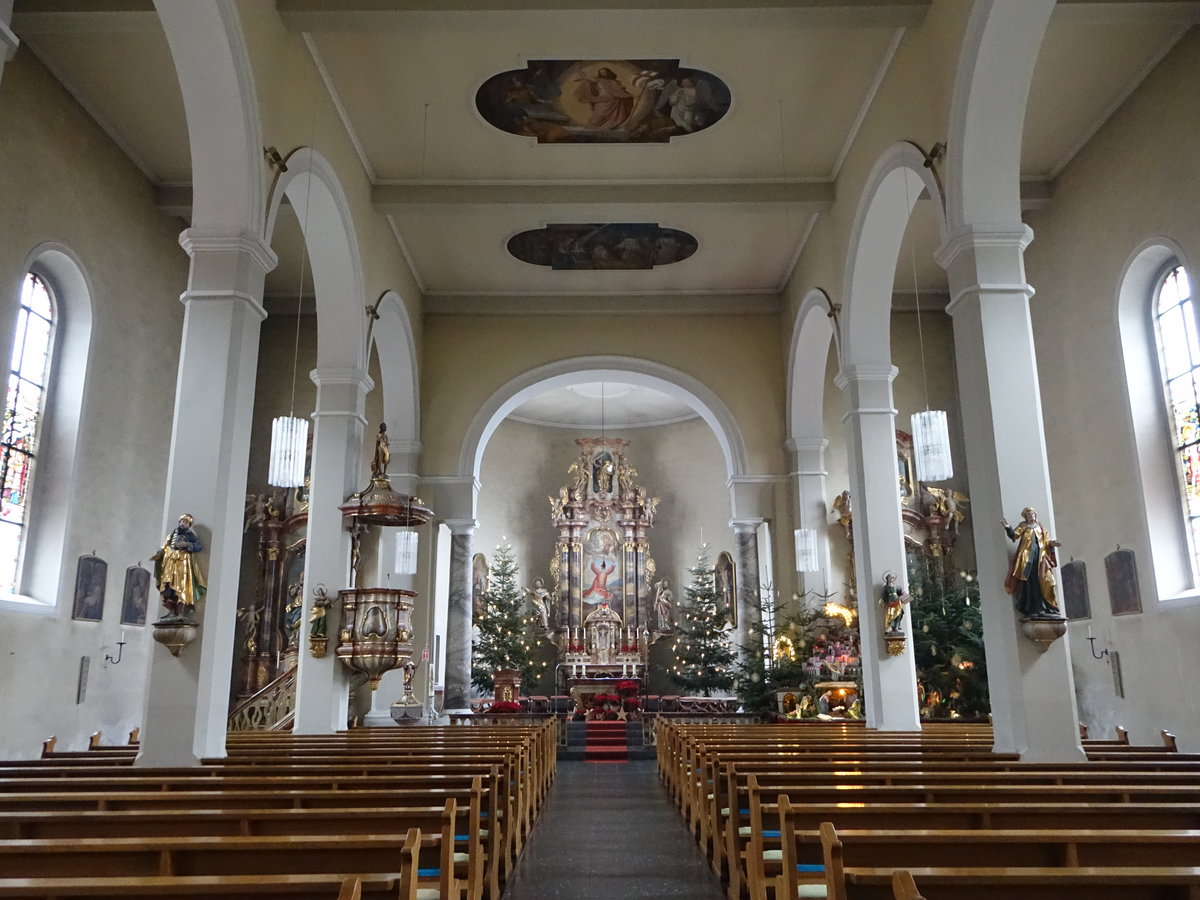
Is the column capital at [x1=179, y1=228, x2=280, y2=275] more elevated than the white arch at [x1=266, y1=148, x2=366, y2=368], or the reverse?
the white arch at [x1=266, y1=148, x2=366, y2=368]

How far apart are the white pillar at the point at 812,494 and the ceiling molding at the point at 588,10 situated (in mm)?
6880

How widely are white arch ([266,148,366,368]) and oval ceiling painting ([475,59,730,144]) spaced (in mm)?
1778

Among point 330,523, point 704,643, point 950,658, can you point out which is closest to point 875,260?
point 950,658

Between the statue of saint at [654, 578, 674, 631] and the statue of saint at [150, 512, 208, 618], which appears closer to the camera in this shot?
the statue of saint at [150, 512, 208, 618]

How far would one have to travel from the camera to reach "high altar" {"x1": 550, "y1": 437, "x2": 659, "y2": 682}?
21891mm

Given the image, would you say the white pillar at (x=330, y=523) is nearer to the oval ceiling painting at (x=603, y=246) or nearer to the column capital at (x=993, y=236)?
the oval ceiling painting at (x=603, y=246)

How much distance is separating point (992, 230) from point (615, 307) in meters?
7.78

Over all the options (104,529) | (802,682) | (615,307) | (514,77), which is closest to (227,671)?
(104,529)

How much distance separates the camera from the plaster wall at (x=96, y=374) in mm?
8914

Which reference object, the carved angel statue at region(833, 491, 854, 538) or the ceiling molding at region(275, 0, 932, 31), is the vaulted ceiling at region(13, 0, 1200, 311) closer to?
the ceiling molding at region(275, 0, 932, 31)

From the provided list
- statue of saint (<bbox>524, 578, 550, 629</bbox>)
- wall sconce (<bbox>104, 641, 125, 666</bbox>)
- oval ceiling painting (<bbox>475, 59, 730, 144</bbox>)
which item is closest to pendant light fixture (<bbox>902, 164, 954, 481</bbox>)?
oval ceiling painting (<bbox>475, 59, 730, 144</bbox>)

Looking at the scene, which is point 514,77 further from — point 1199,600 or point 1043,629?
point 1199,600

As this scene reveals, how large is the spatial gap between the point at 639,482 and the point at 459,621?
1019 cm

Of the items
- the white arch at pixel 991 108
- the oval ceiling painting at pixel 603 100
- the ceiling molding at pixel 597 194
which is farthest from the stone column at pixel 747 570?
the white arch at pixel 991 108
